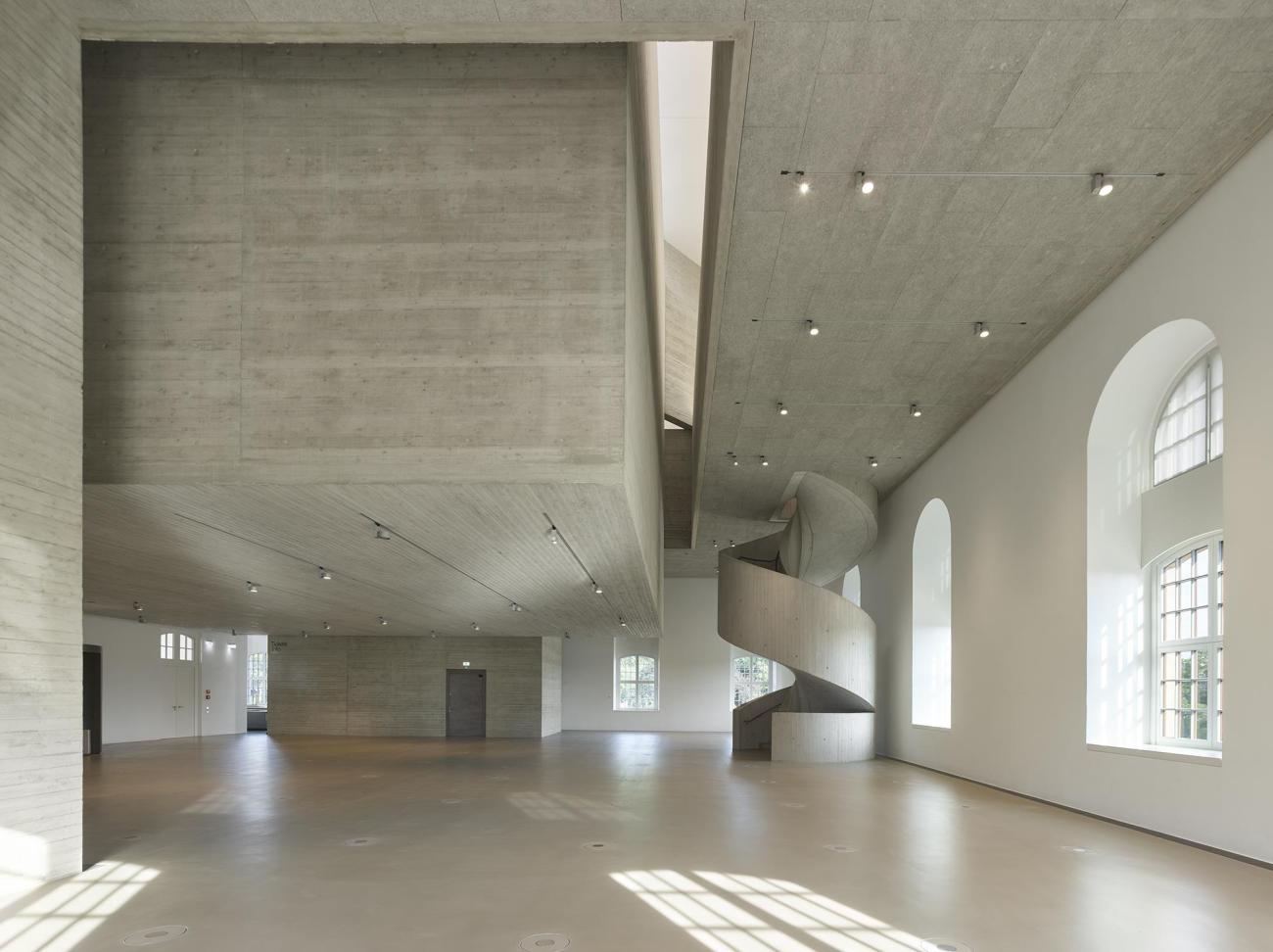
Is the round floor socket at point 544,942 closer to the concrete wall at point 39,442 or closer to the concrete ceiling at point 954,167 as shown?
the concrete wall at point 39,442

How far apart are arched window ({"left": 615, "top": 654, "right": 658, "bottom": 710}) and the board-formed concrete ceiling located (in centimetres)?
1830

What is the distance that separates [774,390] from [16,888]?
9997 mm

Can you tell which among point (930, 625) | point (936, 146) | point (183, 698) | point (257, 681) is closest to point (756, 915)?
point (936, 146)

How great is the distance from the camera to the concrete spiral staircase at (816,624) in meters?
17.1

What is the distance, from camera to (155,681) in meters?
23.5

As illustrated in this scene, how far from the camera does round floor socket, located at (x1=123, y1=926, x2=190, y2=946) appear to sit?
5.34 meters

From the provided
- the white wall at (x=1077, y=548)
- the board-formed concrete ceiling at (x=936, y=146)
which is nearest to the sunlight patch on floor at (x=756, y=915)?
the white wall at (x=1077, y=548)

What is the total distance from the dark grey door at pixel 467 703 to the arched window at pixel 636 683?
17.9 ft

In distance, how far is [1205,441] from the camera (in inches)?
374

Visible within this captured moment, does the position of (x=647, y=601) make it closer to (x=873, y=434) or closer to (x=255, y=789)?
(x=873, y=434)

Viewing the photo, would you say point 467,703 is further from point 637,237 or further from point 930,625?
point 637,237

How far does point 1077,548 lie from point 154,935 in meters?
9.22

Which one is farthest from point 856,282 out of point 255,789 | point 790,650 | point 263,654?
point 263,654

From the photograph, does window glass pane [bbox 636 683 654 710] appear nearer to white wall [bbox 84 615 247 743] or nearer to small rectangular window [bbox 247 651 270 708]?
white wall [bbox 84 615 247 743]
